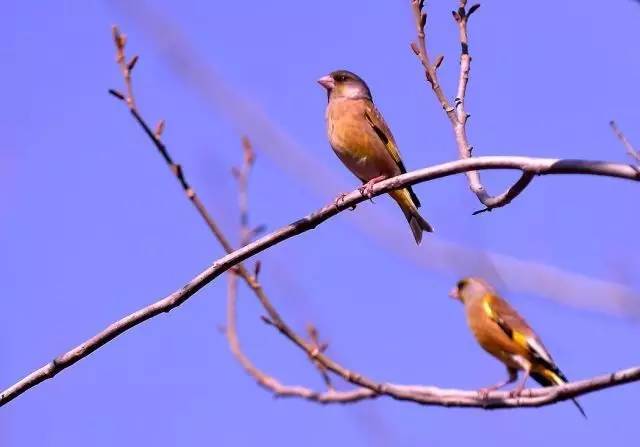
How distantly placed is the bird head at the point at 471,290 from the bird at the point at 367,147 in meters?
0.58

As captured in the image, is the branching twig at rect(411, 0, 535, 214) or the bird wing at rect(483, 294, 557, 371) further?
the bird wing at rect(483, 294, 557, 371)

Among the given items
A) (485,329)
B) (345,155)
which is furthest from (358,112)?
(485,329)

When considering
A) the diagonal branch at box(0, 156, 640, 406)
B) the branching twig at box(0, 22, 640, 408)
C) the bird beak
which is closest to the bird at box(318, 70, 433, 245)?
the bird beak

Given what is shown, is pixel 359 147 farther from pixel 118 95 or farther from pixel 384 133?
pixel 118 95

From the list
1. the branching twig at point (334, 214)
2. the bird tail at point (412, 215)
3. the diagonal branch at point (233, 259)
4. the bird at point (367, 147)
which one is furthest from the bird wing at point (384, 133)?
the diagonal branch at point (233, 259)

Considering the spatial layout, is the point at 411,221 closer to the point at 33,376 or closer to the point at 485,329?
the point at 485,329

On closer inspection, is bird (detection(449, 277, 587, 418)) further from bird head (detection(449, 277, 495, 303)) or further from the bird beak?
the bird beak

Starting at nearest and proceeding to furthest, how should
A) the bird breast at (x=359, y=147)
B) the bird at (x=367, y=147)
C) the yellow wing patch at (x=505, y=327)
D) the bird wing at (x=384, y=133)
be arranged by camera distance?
the yellow wing patch at (x=505, y=327), the bird at (x=367, y=147), the bird breast at (x=359, y=147), the bird wing at (x=384, y=133)

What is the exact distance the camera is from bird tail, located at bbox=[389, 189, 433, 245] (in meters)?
6.58

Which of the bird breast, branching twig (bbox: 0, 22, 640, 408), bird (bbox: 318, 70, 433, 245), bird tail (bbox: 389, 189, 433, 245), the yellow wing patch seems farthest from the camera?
the bird breast

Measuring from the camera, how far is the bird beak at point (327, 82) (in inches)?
311

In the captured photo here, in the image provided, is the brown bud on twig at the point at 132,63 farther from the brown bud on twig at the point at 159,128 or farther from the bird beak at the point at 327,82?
the bird beak at the point at 327,82

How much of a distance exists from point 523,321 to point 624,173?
348 cm

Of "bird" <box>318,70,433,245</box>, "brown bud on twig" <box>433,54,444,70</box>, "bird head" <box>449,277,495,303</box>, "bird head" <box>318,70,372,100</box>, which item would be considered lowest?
"bird head" <box>449,277,495,303</box>
